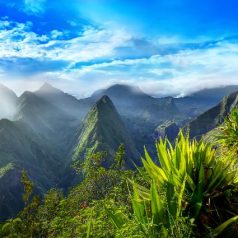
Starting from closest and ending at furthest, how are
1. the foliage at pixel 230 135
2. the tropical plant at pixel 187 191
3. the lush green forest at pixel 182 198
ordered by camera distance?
the lush green forest at pixel 182 198 < the tropical plant at pixel 187 191 < the foliage at pixel 230 135

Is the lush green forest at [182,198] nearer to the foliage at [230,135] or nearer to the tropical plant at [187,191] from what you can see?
the tropical plant at [187,191]

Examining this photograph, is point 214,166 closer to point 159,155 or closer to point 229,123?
point 159,155

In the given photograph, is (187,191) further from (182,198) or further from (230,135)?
(230,135)

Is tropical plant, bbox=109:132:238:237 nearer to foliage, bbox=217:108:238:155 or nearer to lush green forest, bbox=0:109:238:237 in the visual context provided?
lush green forest, bbox=0:109:238:237

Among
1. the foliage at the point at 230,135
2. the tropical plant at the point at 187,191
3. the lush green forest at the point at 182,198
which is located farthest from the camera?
the foliage at the point at 230,135

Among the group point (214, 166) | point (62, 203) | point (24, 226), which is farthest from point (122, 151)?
point (214, 166)

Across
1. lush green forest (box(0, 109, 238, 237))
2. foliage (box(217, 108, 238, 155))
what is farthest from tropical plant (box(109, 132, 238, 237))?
foliage (box(217, 108, 238, 155))

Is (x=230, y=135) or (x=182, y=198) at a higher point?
(x=230, y=135)

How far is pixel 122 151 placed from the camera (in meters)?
71.1

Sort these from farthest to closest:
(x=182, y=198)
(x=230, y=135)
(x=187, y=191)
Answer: (x=230, y=135) → (x=187, y=191) → (x=182, y=198)

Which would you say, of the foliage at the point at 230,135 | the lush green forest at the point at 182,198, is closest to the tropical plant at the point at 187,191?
the lush green forest at the point at 182,198

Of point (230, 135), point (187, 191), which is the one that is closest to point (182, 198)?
point (187, 191)

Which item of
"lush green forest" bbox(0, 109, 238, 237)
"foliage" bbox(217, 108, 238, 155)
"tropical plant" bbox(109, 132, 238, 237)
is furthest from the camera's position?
"foliage" bbox(217, 108, 238, 155)

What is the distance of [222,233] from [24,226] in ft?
178
